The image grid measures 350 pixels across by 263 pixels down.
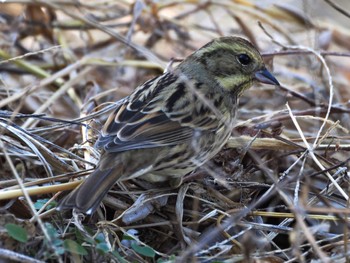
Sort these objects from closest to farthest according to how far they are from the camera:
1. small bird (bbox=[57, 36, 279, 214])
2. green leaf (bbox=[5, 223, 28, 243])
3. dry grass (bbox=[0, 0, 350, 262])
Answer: green leaf (bbox=[5, 223, 28, 243]), dry grass (bbox=[0, 0, 350, 262]), small bird (bbox=[57, 36, 279, 214])

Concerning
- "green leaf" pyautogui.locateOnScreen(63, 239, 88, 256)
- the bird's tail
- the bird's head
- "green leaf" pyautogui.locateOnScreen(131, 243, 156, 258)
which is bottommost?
"green leaf" pyautogui.locateOnScreen(131, 243, 156, 258)

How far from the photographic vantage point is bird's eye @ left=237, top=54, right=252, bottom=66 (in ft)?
11.5

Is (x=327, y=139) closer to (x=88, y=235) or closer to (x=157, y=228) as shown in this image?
(x=157, y=228)

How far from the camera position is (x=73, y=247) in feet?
8.36

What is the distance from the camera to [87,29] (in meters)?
5.07

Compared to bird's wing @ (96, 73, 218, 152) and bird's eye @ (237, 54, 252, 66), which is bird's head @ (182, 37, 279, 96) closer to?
bird's eye @ (237, 54, 252, 66)

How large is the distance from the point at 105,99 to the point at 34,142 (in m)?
1.53

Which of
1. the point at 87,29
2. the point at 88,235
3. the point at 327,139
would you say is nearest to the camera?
the point at 88,235

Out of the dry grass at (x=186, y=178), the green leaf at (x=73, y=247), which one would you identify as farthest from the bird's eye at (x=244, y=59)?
the green leaf at (x=73, y=247)

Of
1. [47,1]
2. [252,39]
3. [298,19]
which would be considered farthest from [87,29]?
[298,19]

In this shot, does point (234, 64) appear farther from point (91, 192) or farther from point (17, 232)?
point (17, 232)

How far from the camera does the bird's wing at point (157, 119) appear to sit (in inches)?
118

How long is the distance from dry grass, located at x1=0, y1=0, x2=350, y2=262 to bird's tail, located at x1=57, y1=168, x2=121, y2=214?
0.10m

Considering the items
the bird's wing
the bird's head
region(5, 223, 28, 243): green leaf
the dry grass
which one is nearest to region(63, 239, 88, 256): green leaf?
the dry grass
